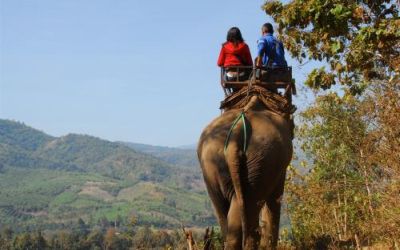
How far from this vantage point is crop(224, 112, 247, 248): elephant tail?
7.93 metres

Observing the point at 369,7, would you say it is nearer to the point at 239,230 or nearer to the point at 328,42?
the point at 328,42

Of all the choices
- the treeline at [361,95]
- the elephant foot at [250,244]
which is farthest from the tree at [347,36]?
the elephant foot at [250,244]

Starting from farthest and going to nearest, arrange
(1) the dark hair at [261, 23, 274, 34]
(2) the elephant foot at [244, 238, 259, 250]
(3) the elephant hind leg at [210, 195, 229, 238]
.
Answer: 1. (1) the dark hair at [261, 23, 274, 34]
2. (3) the elephant hind leg at [210, 195, 229, 238]
3. (2) the elephant foot at [244, 238, 259, 250]

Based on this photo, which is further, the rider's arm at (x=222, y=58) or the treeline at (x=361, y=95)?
the rider's arm at (x=222, y=58)

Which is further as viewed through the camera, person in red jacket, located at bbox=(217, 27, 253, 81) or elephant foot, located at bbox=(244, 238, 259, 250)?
person in red jacket, located at bbox=(217, 27, 253, 81)

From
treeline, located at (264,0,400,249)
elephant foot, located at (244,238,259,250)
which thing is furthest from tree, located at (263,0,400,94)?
elephant foot, located at (244,238,259,250)

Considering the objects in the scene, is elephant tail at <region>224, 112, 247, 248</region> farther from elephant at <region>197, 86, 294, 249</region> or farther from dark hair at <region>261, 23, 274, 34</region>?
dark hair at <region>261, 23, 274, 34</region>

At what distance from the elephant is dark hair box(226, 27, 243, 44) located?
209cm

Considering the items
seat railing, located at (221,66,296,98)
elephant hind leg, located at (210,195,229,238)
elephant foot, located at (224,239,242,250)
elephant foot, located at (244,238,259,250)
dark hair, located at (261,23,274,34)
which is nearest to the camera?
elephant foot, located at (244,238,259,250)

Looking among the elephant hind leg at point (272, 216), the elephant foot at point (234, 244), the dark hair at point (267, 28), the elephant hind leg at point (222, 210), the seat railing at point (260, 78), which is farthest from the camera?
→ the dark hair at point (267, 28)

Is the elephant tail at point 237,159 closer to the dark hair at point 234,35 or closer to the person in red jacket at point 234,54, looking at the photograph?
the person in red jacket at point 234,54

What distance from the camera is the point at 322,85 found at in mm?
13039

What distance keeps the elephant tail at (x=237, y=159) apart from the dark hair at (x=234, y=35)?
271 centimetres

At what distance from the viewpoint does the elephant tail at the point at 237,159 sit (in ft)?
26.0
